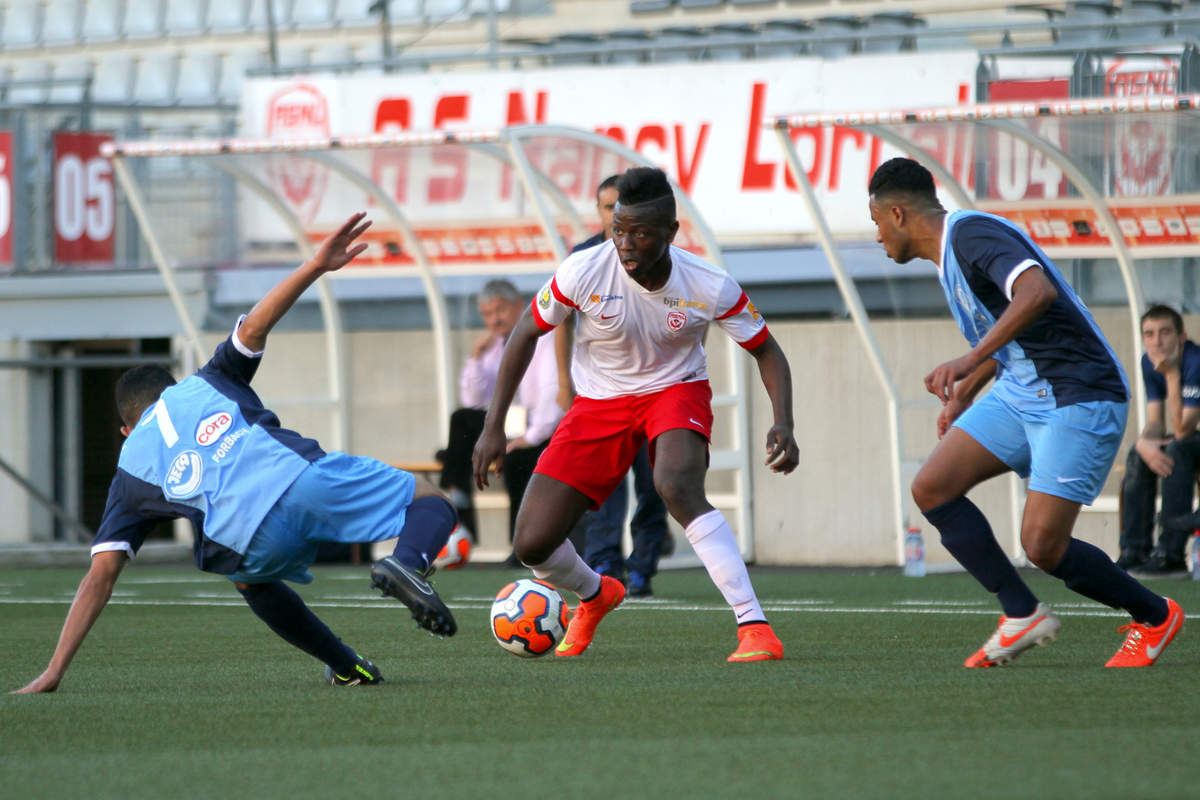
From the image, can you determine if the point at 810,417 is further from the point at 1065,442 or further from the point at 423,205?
the point at 1065,442

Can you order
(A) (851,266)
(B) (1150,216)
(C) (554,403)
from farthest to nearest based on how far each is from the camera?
1. (A) (851,266)
2. (B) (1150,216)
3. (C) (554,403)

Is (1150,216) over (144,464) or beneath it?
over

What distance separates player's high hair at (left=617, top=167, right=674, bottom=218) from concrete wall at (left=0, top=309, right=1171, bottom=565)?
20.4 feet

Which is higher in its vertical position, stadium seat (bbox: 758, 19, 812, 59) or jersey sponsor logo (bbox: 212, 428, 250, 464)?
stadium seat (bbox: 758, 19, 812, 59)

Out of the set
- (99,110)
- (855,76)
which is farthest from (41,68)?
(855,76)

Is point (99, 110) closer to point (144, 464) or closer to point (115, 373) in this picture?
point (115, 373)

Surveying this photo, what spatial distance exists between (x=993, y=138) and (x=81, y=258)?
29.0ft

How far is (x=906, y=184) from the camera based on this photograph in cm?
649

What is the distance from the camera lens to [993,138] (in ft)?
38.1

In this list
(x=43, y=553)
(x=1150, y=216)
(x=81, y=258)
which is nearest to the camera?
(x=1150, y=216)

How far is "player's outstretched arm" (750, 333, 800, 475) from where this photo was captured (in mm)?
6723

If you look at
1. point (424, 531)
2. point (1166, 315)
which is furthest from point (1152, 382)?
point (424, 531)

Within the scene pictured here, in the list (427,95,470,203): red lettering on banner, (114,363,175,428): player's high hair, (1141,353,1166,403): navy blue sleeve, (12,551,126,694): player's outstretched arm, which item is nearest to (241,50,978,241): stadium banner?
(427,95,470,203): red lettering on banner

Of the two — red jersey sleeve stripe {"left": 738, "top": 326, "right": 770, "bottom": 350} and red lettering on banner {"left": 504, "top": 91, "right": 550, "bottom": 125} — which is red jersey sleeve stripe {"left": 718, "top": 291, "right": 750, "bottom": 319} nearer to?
red jersey sleeve stripe {"left": 738, "top": 326, "right": 770, "bottom": 350}
